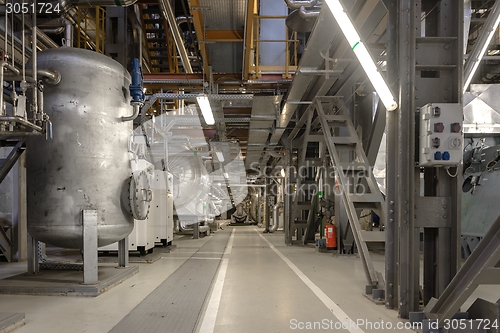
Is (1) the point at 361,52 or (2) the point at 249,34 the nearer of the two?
(1) the point at 361,52

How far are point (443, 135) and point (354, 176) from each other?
10.5ft

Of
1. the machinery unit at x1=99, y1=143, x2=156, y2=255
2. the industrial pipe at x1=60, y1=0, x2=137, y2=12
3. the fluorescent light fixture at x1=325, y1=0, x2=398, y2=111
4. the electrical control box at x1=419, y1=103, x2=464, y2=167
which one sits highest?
the industrial pipe at x1=60, y1=0, x2=137, y2=12

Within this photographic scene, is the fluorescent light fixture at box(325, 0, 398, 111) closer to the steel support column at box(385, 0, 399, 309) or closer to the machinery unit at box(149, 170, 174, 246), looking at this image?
the steel support column at box(385, 0, 399, 309)

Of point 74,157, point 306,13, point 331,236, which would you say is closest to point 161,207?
point 331,236

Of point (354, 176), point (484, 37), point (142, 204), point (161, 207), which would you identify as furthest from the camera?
point (161, 207)

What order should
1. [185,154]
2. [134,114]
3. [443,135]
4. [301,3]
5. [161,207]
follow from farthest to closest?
[185,154], [161,207], [301,3], [134,114], [443,135]

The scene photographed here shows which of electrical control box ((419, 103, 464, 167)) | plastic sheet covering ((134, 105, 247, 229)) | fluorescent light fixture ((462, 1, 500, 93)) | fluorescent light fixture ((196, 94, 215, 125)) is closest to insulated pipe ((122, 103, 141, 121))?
fluorescent light fixture ((196, 94, 215, 125))

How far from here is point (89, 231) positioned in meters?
5.11

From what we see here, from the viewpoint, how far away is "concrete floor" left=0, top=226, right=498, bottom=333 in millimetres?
3799

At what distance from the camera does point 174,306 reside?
4441 mm

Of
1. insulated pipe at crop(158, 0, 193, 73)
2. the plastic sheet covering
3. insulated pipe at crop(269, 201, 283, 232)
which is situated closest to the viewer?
insulated pipe at crop(158, 0, 193, 73)

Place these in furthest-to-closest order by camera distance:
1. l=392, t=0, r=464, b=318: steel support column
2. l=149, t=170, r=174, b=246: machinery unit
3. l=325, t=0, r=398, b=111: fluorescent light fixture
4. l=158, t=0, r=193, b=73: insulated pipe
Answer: l=149, t=170, r=174, b=246: machinery unit < l=158, t=0, r=193, b=73: insulated pipe < l=325, t=0, r=398, b=111: fluorescent light fixture < l=392, t=0, r=464, b=318: steel support column

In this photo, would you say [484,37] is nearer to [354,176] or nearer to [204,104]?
[354,176]

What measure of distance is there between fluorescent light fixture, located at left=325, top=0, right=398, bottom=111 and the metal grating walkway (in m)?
3.13
